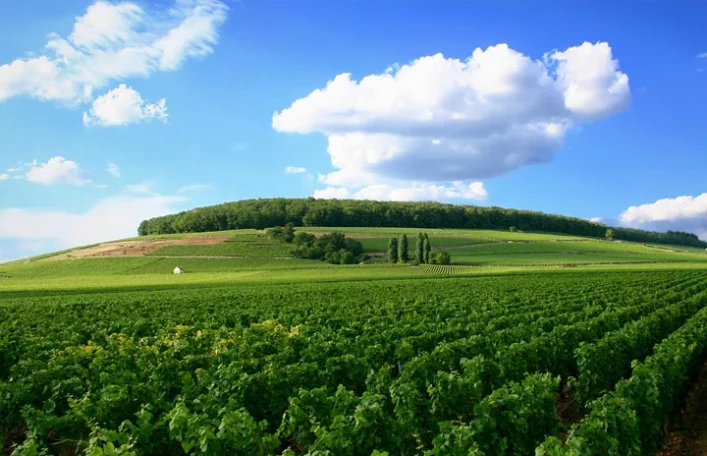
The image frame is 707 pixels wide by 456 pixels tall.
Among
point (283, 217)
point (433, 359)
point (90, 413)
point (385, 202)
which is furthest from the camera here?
point (385, 202)

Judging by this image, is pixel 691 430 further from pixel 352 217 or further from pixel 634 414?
pixel 352 217

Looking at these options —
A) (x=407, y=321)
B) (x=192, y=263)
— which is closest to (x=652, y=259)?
(x=192, y=263)

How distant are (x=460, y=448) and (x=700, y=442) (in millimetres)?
7671

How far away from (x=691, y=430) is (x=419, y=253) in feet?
275

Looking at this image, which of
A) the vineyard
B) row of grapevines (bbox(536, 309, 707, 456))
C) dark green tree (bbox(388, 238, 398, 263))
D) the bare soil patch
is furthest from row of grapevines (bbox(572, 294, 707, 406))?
A: the bare soil patch

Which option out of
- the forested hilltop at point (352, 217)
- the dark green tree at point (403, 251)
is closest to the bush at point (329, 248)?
the dark green tree at point (403, 251)

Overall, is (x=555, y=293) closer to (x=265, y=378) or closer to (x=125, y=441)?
(x=265, y=378)

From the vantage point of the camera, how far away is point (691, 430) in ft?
41.0

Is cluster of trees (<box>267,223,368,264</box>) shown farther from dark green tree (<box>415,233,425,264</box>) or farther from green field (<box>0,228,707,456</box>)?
green field (<box>0,228,707,456</box>)

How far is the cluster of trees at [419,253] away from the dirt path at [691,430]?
257 feet

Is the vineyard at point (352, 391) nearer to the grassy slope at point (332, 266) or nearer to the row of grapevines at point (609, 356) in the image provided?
the row of grapevines at point (609, 356)

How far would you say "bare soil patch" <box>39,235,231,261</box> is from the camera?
104m

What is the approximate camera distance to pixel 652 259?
323 ft

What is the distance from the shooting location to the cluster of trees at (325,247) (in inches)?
3799
